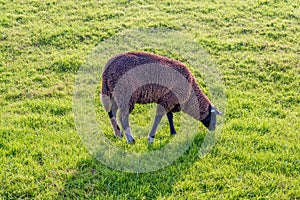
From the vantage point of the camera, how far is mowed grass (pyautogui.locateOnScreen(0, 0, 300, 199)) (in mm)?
6086

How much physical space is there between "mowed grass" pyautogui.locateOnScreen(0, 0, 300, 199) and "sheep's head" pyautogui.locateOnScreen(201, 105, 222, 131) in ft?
0.83

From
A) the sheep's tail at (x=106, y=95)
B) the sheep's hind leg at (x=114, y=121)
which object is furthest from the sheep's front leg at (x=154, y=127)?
the sheep's tail at (x=106, y=95)

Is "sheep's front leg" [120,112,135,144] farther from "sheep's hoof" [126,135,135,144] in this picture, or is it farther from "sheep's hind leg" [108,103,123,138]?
"sheep's hind leg" [108,103,123,138]

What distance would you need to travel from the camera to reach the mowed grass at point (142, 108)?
6086 millimetres

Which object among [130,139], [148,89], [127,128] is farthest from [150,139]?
[148,89]

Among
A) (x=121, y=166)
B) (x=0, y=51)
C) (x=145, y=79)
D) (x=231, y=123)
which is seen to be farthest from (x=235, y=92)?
(x=0, y=51)

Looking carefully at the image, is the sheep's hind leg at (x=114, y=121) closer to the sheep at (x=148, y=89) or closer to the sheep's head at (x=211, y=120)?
the sheep at (x=148, y=89)

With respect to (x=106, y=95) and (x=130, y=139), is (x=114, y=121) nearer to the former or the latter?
(x=130, y=139)

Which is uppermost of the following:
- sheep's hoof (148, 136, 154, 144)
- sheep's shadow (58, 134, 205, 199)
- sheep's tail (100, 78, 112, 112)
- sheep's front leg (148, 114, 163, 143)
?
sheep's tail (100, 78, 112, 112)

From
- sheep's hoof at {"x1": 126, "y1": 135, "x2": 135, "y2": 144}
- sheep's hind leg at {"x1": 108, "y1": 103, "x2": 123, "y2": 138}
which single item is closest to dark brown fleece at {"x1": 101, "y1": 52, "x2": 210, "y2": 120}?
sheep's hind leg at {"x1": 108, "y1": 103, "x2": 123, "y2": 138}

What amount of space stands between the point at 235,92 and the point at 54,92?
153 inches

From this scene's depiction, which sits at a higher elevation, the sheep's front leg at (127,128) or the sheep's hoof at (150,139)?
the sheep's front leg at (127,128)

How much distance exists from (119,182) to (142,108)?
7.18ft

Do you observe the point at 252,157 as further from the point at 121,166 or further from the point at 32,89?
the point at 32,89
